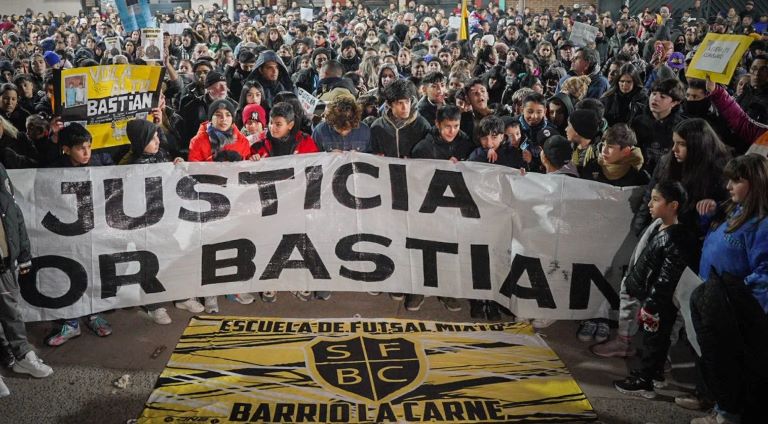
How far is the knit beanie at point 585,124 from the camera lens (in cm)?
547

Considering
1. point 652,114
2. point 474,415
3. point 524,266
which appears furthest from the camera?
point 652,114

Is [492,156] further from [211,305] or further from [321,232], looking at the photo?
[211,305]

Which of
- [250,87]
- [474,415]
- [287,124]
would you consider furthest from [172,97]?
[474,415]

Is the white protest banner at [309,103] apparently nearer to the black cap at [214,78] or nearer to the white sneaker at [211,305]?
the black cap at [214,78]

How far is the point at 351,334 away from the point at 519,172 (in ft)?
6.02

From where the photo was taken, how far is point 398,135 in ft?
19.6

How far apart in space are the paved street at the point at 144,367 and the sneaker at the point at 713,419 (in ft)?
0.41

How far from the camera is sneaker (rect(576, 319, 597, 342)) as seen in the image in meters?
5.04

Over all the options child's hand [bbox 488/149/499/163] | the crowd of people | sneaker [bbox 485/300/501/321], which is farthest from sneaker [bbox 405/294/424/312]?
child's hand [bbox 488/149/499/163]

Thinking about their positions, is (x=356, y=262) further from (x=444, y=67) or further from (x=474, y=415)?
(x=444, y=67)

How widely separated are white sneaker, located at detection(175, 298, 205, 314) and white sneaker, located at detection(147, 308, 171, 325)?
0.53 ft

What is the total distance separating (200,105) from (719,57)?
5.40 metres

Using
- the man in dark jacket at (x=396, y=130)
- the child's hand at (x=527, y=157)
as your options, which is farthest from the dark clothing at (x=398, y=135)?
the child's hand at (x=527, y=157)

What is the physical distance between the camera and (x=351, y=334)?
15.8 feet
